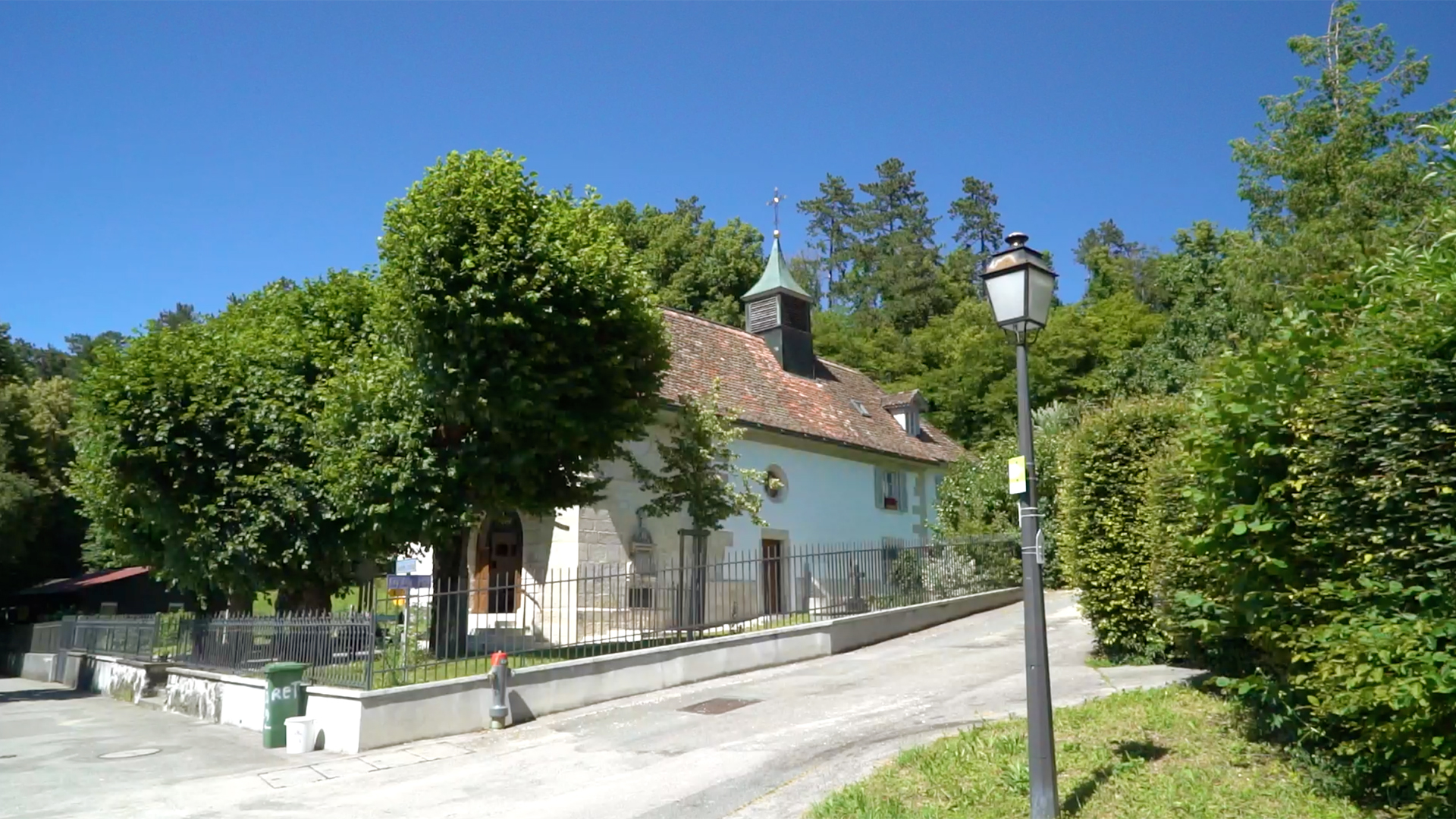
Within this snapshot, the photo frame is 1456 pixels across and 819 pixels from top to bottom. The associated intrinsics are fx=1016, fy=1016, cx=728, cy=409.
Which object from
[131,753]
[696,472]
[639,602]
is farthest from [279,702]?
[696,472]

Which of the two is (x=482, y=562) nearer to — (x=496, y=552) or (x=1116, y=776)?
(x=496, y=552)

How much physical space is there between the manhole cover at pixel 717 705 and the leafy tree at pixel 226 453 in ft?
22.3

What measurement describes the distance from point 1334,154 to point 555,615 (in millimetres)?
21351

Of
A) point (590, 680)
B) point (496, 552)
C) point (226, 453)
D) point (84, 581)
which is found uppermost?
point (226, 453)

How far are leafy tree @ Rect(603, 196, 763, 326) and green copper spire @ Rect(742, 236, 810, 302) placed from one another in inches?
653

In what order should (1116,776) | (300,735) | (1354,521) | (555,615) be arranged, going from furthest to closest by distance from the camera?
1. (555,615)
2. (300,735)
3. (1116,776)
4. (1354,521)

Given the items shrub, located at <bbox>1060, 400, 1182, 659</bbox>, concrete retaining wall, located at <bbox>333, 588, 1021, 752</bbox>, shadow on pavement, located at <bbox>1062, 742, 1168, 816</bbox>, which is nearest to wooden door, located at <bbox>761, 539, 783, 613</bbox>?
concrete retaining wall, located at <bbox>333, 588, 1021, 752</bbox>

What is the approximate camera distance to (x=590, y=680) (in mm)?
13688

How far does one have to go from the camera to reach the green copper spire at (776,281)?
1172 inches

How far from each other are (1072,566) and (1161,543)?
2.88 metres

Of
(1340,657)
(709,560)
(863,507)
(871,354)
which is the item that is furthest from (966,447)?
(1340,657)

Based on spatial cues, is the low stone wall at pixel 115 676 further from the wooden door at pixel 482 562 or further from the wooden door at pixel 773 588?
the wooden door at pixel 773 588

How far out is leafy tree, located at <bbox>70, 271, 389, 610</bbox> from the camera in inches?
699

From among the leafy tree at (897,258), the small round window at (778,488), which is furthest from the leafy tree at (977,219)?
the small round window at (778,488)
